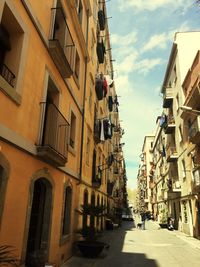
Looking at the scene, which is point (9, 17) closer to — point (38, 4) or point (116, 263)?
point (38, 4)

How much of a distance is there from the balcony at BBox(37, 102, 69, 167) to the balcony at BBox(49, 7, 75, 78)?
5.03 ft

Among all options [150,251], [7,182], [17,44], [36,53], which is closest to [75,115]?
[36,53]

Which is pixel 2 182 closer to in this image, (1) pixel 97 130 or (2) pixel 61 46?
(2) pixel 61 46

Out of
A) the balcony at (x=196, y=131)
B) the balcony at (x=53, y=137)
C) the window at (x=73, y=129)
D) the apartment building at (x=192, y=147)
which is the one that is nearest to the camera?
the balcony at (x=53, y=137)

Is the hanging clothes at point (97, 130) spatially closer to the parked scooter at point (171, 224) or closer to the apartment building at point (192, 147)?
the apartment building at point (192, 147)

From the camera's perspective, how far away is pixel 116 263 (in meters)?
10.8

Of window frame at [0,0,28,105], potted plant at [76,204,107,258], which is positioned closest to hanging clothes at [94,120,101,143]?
potted plant at [76,204,107,258]

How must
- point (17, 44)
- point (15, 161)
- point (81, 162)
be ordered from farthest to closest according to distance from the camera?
point (81, 162) < point (17, 44) < point (15, 161)

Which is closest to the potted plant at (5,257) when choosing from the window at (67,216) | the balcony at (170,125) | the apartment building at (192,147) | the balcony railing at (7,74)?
the balcony railing at (7,74)

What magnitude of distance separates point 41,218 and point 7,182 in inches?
133

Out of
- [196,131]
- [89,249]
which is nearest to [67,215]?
[89,249]

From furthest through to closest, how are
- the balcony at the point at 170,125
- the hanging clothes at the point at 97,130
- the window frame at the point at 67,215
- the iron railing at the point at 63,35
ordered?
the balcony at the point at 170,125 → the hanging clothes at the point at 97,130 → the window frame at the point at 67,215 → the iron railing at the point at 63,35

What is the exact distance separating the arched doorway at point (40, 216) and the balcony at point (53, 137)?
0.92 m

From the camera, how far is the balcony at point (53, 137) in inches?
299
